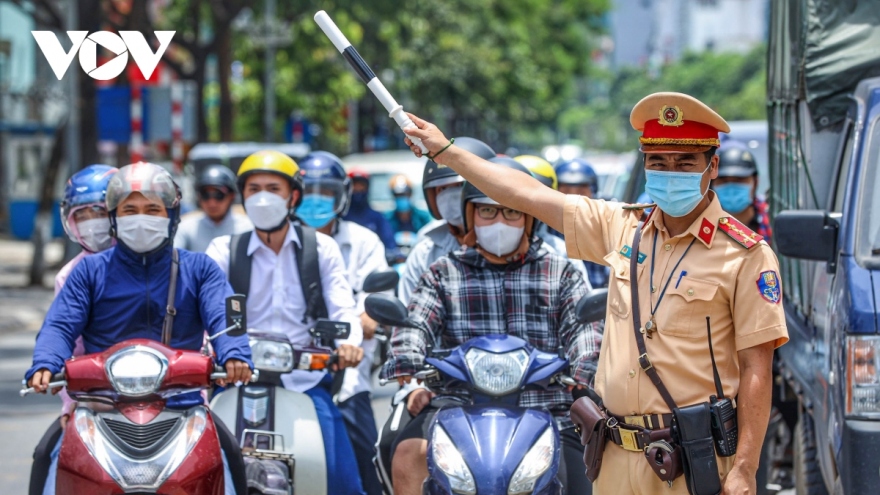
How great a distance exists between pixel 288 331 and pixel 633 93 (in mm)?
106111

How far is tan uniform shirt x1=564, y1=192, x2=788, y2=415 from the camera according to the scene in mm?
3621

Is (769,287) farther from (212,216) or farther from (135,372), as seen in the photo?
(212,216)

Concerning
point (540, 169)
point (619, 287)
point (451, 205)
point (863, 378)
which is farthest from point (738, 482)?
point (540, 169)

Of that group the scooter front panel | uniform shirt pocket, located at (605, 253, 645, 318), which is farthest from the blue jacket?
uniform shirt pocket, located at (605, 253, 645, 318)

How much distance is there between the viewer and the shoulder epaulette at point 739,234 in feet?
12.0

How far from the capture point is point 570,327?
16.2 feet

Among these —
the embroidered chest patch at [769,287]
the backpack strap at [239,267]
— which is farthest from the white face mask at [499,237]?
the embroidered chest patch at [769,287]

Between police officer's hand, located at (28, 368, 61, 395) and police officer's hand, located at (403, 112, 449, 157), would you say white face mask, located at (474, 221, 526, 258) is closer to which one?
police officer's hand, located at (403, 112, 449, 157)

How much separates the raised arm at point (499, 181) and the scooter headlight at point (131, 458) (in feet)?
4.14

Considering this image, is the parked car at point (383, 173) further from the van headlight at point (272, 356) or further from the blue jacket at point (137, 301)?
the blue jacket at point (137, 301)

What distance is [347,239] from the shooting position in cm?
710

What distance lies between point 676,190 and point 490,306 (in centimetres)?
142

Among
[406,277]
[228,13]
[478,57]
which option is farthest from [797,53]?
[478,57]

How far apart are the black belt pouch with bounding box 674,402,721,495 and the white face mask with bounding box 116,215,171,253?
213 cm
